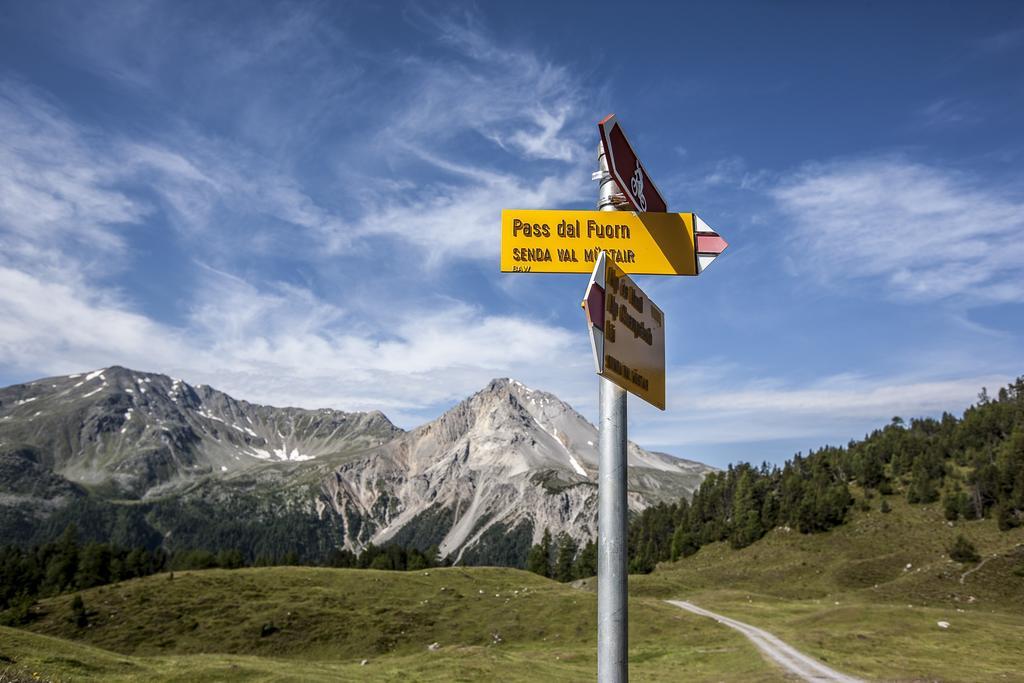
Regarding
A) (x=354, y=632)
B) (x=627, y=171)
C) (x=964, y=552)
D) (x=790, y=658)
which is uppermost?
(x=627, y=171)

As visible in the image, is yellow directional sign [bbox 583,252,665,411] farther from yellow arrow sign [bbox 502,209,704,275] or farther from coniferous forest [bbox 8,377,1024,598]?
coniferous forest [bbox 8,377,1024,598]

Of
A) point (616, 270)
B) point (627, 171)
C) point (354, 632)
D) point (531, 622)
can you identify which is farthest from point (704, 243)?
point (354, 632)

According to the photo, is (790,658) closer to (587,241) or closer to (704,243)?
(704,243)

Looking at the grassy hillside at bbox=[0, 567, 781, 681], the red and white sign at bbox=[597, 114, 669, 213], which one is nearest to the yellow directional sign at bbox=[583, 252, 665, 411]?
the red and white sign at bbox=[597, 114, 669, 213]

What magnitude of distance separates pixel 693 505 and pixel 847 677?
143 meters

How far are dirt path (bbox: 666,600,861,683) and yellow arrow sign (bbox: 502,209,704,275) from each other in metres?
34.7

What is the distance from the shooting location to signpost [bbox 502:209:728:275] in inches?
240

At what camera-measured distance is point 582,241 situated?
240 inches

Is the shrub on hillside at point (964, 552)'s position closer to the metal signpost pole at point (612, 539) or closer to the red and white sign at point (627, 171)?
the red and white sign at point (627, 171)

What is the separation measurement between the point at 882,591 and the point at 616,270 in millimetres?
105500

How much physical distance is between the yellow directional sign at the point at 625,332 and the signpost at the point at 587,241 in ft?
2.00

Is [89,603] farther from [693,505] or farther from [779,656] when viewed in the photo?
[693,505]

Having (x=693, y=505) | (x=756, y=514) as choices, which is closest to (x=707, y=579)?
(x=756, y=514)

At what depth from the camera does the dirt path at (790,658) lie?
33.3 meters
